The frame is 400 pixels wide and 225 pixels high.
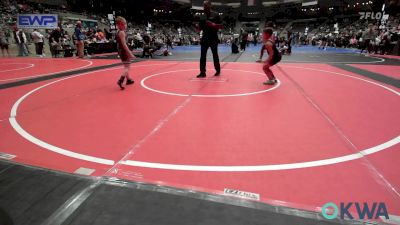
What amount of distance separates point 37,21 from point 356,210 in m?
17.7

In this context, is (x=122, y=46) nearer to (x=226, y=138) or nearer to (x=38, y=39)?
(x=226, y=138)

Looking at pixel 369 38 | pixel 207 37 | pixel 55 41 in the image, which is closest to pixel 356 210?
pixel 207 37

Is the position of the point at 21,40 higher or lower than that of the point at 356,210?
higher

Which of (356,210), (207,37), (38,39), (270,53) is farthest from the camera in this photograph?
(38,39)

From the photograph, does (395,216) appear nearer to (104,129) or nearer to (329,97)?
(104,129)

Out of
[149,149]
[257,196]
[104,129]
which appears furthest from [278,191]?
A: [104,129]

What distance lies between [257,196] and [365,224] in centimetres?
71

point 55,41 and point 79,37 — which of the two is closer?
point 79,37

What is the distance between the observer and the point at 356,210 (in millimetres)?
1857

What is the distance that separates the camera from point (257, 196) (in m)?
2.01

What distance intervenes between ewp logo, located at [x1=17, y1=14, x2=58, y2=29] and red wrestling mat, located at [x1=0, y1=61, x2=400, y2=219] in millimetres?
11223

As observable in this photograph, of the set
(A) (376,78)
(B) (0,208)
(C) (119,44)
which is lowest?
(B) (0,208)

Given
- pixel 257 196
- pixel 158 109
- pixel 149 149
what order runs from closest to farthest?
pixel 257 196, pixel 149 149, pixel 158 109

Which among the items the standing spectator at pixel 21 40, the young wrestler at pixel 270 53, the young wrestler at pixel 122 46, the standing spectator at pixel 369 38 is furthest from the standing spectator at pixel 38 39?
the standing spectator at pixel 369 38
